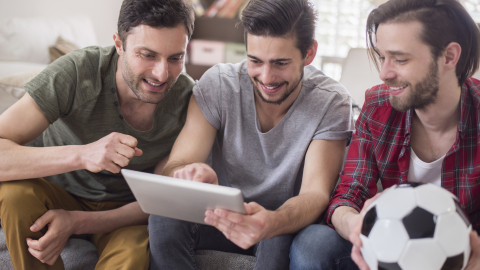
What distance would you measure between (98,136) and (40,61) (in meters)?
1.76

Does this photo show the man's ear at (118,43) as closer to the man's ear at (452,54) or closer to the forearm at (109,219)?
the forearm at (109,219)

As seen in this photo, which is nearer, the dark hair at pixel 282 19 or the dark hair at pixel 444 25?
the dark hair at pixel 444 25

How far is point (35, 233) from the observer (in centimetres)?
124

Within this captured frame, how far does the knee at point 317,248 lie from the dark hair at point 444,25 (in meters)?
0.60

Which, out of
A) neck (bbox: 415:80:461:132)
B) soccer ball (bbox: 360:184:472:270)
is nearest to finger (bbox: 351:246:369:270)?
soccer ball (bbox: 360:184:472:270)

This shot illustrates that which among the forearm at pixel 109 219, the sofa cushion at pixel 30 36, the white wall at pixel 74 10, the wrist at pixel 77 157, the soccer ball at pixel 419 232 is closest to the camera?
the soccer ball at pixel 419 232

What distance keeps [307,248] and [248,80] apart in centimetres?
69

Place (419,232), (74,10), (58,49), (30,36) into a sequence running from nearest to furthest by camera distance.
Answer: (419,232)
(30,36)
(58,49)
(74,10)

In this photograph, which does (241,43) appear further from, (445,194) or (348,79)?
(445,194)

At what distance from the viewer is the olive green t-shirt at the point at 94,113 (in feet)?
4.54

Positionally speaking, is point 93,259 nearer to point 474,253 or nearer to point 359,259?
point 359,259

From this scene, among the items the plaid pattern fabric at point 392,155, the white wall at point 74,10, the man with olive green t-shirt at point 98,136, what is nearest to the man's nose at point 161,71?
the man with olive green t-shirt at point 98,136

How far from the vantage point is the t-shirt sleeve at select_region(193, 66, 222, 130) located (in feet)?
4.81

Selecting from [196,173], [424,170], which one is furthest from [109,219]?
[424,170]
